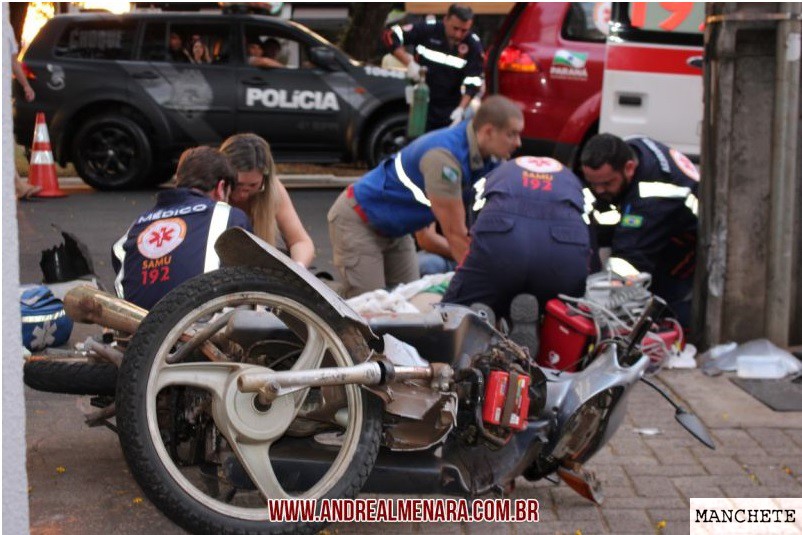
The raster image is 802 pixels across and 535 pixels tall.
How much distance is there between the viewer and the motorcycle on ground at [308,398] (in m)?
3.37

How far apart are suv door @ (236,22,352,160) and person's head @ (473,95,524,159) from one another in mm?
6376

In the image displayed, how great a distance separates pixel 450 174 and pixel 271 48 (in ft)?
22.5

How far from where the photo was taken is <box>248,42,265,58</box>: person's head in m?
12.3

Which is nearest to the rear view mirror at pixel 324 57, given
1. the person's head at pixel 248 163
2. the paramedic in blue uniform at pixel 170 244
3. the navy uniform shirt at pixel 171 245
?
the person's head at pixel 248 163

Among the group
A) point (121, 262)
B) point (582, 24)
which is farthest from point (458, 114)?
point (121, 262)

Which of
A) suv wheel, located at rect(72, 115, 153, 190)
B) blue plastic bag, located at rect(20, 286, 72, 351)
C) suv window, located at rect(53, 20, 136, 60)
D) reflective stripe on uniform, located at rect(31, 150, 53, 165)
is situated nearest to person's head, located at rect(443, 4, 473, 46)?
suv wheel, located at rect(72, 115, 153, 190)

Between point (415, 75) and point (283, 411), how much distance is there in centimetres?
836

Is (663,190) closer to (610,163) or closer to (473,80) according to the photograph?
(610,163)

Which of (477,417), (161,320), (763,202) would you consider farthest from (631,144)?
(161,320)

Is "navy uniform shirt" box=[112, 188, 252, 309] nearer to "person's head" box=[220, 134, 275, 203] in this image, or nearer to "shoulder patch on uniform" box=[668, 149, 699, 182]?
"person's head" box=[220, 134, 275, 203]

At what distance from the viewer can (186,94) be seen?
12094 millimetres

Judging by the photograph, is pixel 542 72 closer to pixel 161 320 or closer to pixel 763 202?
pixel 763 202

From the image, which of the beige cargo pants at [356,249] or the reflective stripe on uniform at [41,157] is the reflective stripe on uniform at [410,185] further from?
the reflective stripe on uniform at [41,157]

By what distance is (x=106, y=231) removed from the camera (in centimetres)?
952
